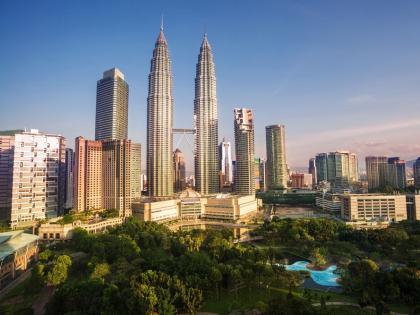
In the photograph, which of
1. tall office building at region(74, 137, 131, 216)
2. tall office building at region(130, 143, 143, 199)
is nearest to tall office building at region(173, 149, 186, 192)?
tall office building at region(130, 143, 143, 199)

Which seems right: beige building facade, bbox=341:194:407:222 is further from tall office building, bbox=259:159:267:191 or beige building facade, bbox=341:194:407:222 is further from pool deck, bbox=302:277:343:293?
tall office building, bbox=259:159:267:191

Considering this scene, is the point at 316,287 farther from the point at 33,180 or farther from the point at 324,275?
the point at 33,180

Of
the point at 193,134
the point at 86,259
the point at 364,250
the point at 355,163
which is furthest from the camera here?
the point at 355,163

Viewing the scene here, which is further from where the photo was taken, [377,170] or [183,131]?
[183,131]

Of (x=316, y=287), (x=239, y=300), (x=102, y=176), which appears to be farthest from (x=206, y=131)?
(x=239, y=300)

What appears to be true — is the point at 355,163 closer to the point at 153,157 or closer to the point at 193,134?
the point at 193,134

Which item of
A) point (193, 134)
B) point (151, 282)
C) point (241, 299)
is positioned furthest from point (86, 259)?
point (193, 134)

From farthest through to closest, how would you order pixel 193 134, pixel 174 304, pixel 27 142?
pixel 193 134, pixel 27 142, pixel 174 304
